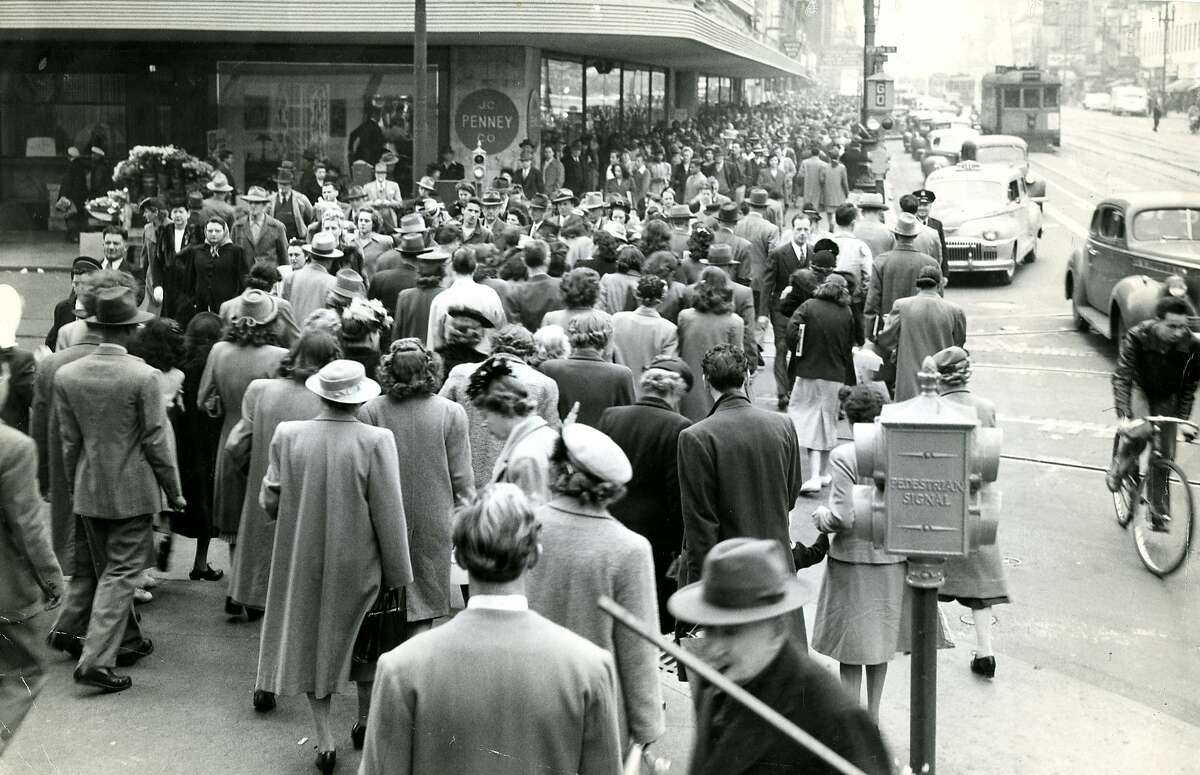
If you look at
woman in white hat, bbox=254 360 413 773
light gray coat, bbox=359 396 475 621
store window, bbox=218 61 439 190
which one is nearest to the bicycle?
light gray coat, bbox=359 396 475 621

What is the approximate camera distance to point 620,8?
79.5 feet

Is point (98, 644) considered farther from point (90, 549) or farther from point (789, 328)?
point (789, 328)

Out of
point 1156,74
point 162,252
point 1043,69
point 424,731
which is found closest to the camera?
point 424,731

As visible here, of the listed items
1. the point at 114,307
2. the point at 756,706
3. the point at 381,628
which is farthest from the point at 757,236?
the point at 756,706

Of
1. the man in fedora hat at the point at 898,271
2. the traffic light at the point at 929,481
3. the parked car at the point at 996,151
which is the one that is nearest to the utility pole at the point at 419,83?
the man in fedora hat at the point at 898,271

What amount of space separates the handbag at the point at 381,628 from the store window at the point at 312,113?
21.8 m

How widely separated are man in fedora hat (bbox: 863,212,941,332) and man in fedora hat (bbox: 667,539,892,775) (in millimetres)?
9919

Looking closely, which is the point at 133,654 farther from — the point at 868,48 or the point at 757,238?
the point at 868,48

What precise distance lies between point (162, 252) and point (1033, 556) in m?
8.56

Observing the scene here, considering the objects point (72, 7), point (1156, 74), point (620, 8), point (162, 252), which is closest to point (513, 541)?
point (162, 252)

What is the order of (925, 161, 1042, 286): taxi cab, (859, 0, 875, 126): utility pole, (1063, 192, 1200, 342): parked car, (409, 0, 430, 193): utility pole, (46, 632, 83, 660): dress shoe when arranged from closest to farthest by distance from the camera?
(46, 632, 83, 660): dress shoe, (1063, 192, 1200, 342): parked car, (409, 0, 430, 193): utility pole, (925, 161, 1042, 286): taxi cab, (859, 0, 875, 126): utility pole

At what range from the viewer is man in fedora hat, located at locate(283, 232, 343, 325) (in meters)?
10.7

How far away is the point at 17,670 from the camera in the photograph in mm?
5305

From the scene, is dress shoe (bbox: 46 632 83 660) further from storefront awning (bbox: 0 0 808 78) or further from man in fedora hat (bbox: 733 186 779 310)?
storefront awning (bbox: 0 0 808 78)
